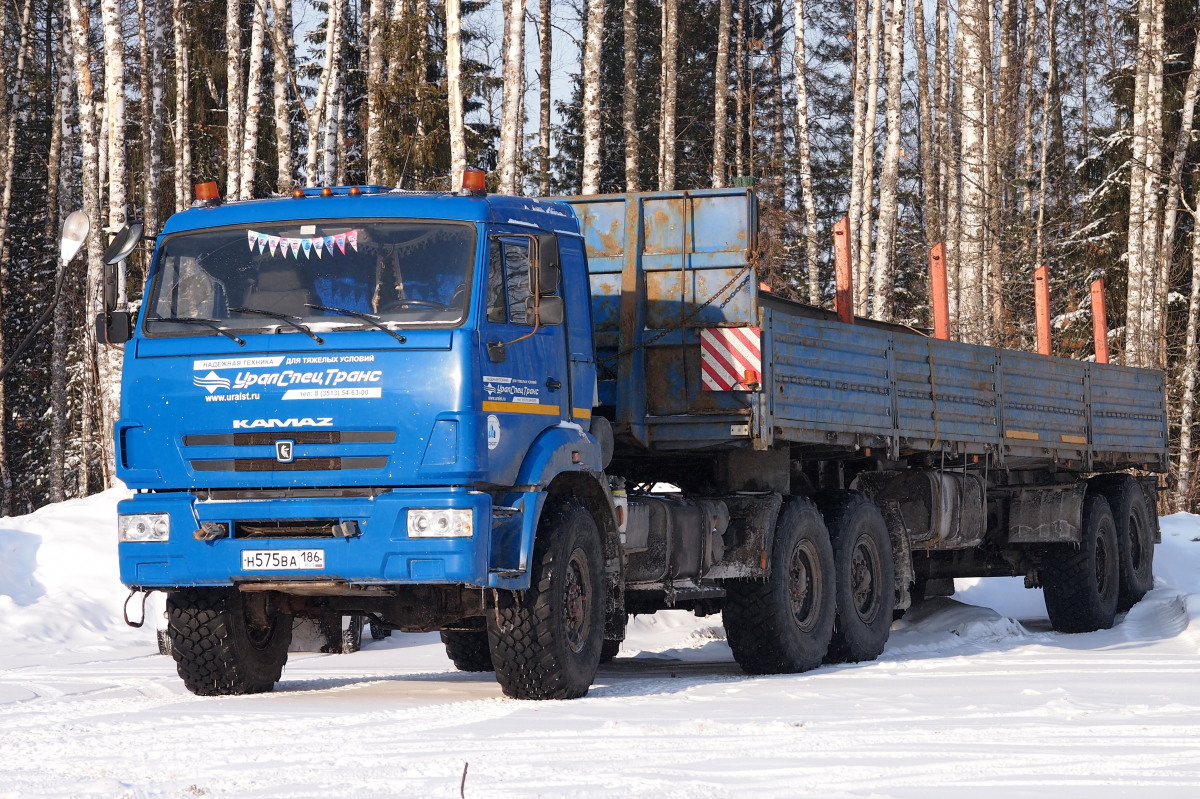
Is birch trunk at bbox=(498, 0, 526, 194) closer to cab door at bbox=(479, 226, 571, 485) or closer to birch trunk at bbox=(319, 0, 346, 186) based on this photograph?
birch trunk at bbox=(319, 0, 346, 186)

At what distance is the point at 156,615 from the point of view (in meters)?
14.4

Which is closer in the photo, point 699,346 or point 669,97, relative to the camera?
point 699,346

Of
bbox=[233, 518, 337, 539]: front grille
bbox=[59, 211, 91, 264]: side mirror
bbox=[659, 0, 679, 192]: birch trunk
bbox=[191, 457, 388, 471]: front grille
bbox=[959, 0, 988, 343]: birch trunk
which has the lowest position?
bbox=[233, 518, 337, 539]: front grille

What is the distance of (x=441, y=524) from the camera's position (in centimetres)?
859

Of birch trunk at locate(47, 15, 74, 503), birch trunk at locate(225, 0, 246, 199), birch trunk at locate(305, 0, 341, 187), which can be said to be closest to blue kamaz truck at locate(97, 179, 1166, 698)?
birch trunk at locate(305, 0, 341, 187)

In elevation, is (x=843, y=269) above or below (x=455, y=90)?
below

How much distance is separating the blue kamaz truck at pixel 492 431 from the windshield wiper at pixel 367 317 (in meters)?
0.01

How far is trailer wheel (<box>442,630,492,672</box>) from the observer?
12242 millimetres

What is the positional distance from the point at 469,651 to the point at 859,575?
3108mm

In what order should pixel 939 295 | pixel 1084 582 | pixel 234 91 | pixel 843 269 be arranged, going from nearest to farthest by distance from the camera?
1. pixel 843 269
2. pixel 939 295
3. pixel 1084 582
4. pixel 234 91

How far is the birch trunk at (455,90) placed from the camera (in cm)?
2050

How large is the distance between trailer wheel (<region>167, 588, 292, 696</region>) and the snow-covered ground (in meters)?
0.20

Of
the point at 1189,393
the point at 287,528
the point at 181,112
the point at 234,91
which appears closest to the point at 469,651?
the point at 287,528

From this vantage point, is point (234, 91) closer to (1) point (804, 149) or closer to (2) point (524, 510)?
(1) point (804, 149)
